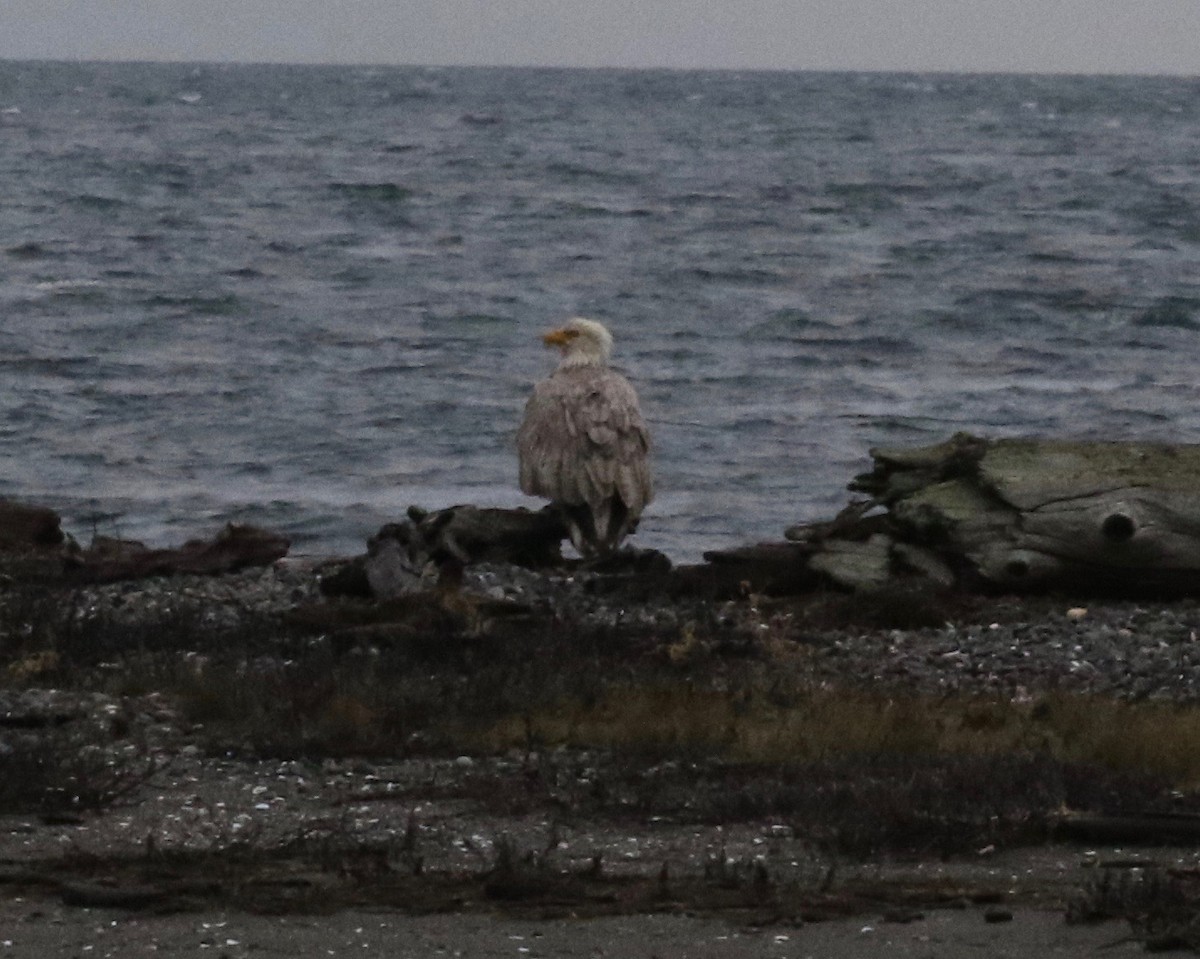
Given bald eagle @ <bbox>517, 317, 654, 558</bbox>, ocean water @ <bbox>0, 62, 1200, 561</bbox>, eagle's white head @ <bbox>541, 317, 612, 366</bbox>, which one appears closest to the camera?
bald eagle @ <bbox>517, 317, 654, 558</bbox>

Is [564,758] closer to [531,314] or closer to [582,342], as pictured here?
[582,342]

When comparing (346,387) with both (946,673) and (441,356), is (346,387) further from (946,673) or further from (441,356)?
(946,673)

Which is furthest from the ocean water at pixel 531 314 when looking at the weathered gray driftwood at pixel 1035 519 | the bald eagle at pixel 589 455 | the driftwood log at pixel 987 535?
the weathered gray driftwood at pixel 1035 519

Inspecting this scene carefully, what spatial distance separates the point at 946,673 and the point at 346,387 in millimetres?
18220

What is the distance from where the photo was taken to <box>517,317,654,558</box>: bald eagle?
16359mm

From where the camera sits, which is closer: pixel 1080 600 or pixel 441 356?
pixel 1080 600

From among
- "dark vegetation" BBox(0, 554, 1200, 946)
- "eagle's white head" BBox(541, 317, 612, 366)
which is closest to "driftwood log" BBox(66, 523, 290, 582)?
"dark vegetation" BBox(0, 554, 1200, 946)

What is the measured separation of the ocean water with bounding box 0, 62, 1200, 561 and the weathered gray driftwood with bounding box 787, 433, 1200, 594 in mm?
5733

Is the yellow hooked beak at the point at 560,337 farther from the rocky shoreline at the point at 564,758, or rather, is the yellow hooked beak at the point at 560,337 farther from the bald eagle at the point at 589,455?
the rocky shoreline at the point at 564,758

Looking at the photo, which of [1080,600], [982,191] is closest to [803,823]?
[1080,600]

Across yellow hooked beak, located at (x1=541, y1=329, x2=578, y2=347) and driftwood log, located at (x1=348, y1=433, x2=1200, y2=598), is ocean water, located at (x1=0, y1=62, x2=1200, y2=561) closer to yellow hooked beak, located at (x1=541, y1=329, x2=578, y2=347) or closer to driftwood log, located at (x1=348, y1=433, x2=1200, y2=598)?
yellow hooked beak, located at (x1=541, y1=329, x2=578, y2=347)

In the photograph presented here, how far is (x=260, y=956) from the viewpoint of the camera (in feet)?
23.4

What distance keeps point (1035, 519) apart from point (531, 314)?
2381 cm

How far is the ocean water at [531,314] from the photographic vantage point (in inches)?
956
